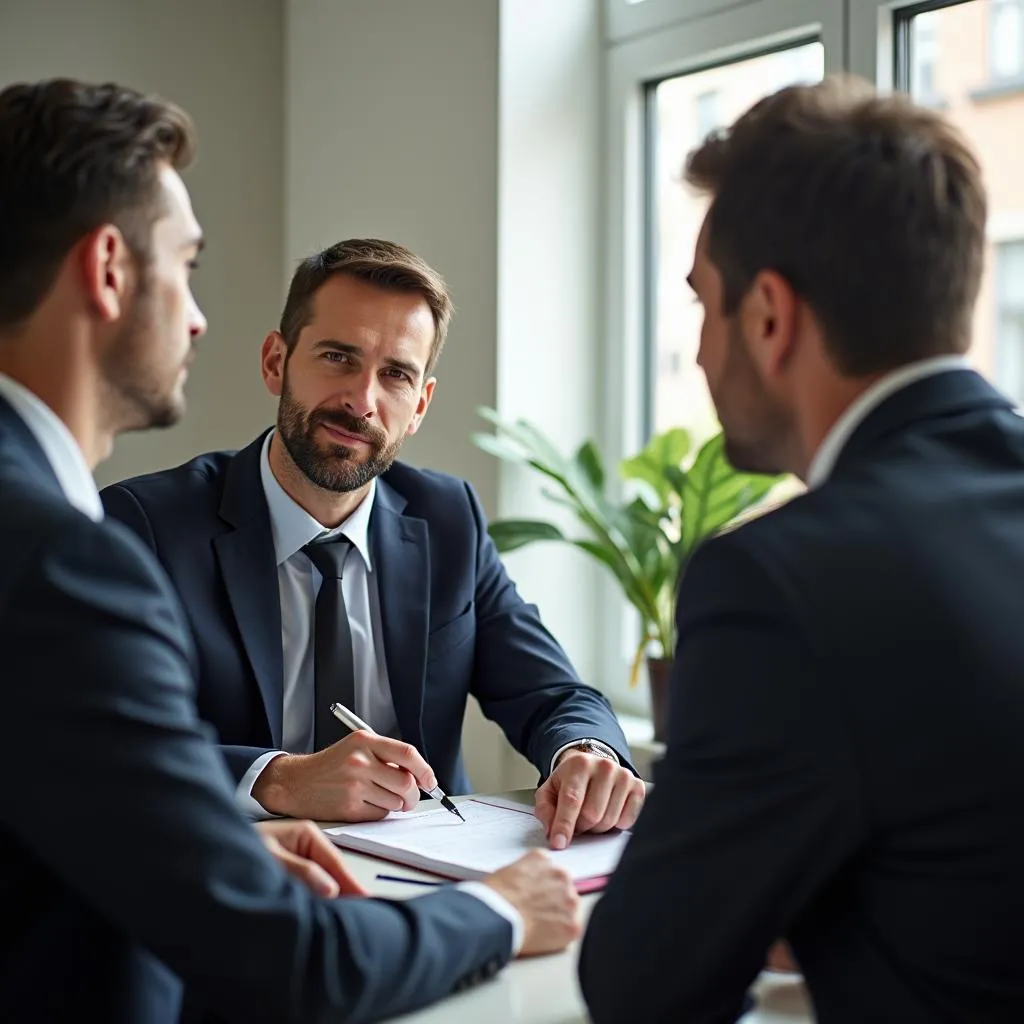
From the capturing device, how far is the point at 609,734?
214 centimetres

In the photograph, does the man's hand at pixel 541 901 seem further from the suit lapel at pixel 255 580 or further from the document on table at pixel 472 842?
the suit lapel at pixel 255 580

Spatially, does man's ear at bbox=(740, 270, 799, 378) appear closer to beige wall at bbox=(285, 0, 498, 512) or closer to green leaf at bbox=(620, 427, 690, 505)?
green leaf at bbox=(620, 427, 690, 505)

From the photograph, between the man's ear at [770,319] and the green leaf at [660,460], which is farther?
the green leaf at [660,460]

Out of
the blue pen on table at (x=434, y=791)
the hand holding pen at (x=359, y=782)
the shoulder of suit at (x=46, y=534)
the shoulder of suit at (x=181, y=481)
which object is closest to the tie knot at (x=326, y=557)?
the shoulder of suit at (x=181, y=481)

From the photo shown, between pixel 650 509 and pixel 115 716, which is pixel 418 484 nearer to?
pixel 650 509

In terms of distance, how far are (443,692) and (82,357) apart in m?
1.25

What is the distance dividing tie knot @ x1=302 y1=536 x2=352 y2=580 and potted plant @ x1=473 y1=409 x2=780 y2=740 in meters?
0.86

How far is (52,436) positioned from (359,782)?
30.0 inches

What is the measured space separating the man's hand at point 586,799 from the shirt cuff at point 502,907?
357 millimetres

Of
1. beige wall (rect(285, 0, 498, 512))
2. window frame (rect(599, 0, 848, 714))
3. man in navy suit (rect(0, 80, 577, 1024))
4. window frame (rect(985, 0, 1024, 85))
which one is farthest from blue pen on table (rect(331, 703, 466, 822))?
window frame (rect(985, 0, 1024, 85))

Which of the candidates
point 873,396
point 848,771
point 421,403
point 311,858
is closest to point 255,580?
point 421,403

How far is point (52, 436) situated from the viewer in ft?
4.02

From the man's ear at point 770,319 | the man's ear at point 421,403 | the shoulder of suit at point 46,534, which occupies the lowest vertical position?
the shoulder of suit at point 46,534

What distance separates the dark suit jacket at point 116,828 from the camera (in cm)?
106
